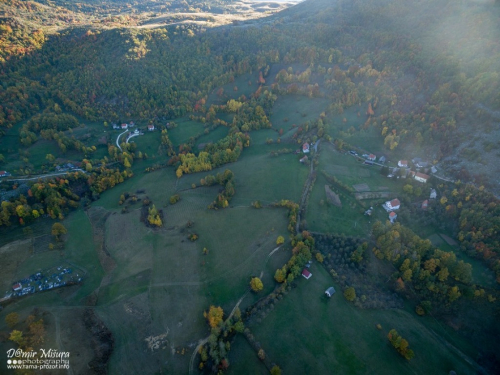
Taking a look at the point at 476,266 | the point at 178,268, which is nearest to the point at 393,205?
the point at 476,266

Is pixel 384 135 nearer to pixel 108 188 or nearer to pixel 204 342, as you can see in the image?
pixel 204 342

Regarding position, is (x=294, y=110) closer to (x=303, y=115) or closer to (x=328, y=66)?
(x=303, y=115)

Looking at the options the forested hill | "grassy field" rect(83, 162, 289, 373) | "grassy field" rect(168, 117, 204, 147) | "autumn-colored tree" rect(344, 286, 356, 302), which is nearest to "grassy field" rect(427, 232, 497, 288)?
"autumn-colored tree" rect(344, 286, 356, 302)

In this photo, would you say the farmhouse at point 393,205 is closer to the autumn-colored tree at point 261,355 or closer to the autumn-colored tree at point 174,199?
the autumn-colored tree at point 261,355

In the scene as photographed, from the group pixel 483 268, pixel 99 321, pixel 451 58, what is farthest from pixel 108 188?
pixel 451 58

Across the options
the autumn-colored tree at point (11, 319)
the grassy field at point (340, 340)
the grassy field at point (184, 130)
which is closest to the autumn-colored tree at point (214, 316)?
the grassy field at point (340, 340)

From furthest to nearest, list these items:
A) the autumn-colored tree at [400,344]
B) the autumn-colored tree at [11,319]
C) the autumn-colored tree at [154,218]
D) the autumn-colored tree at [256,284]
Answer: the autumn-colored tree at [154,218] → the autumn-colored tree at [256,284] → the autumn-colored tree at [11,319] → the autumn-colored tree at [400,344]

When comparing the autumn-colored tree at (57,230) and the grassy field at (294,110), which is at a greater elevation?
the grassy field at (294,110)
